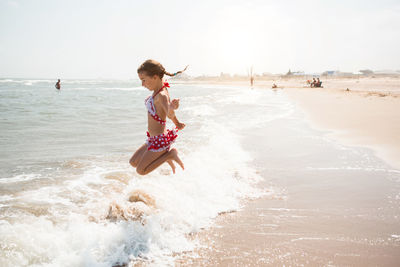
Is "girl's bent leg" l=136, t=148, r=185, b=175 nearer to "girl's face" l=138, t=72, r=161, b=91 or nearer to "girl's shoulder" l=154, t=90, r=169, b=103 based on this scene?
"girl's shoulder" l=154, t=90, r=169, b=103

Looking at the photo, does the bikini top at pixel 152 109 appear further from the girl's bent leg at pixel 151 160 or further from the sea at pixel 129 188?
the sea at pixel 129 188

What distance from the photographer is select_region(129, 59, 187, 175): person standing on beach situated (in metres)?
4.02

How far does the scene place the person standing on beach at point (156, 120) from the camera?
13.2ft

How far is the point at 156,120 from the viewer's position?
418cm

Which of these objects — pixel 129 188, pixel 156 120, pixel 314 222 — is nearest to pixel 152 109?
pixel 156 120

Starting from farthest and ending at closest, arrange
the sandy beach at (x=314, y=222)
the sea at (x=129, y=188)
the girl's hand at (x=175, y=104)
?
the girl's hand at (x=175, y=104) → the sea at (x=129, y=188) → the sandy beach at (x=314, y=222)

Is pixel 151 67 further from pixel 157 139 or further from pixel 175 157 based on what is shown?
pixel 175 157

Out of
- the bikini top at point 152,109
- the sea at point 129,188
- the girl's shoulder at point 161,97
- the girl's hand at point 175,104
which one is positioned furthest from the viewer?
the bikini top at point 152,109

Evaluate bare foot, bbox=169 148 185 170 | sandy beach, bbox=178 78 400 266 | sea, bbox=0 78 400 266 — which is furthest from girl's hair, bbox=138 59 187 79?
sandy beach, bbox=178 78 400 266

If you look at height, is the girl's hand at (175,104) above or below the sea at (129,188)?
above

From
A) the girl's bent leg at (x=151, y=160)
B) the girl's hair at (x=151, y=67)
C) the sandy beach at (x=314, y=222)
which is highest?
the girl's hair at (x=151, y=67)

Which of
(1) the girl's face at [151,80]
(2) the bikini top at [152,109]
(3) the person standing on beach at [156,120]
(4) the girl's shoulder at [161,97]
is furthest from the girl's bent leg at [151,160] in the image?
(1) the girl's face at [151,80]

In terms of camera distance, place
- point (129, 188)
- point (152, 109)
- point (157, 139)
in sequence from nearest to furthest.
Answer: point (152, 109) → point (157, 139) → point (129, 188)

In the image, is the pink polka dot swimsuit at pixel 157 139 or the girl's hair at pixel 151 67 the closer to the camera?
the girl's hair at pixel 151 67
